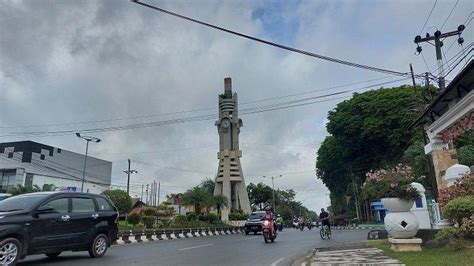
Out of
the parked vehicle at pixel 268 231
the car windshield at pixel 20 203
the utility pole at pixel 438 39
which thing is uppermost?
the utility pole at pixel 438 39

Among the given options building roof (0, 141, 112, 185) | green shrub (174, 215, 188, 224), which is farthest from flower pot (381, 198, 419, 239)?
building roof (0, 141, 112, 185)

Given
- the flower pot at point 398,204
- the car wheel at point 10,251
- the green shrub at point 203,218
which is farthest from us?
the green shrub at point 203,218

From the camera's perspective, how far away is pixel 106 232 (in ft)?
36.5

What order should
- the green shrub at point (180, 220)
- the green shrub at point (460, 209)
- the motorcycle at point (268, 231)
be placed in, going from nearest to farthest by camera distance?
1. the green shrub at point (460, 209)
2. the motorcycle at point (268, 231)
3. the green shrub at point (180, 220)

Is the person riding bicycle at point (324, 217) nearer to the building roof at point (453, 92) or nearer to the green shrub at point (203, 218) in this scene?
the building roof at point (453, 92)

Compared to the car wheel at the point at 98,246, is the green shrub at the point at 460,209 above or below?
above

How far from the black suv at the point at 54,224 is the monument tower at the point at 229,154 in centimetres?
5379

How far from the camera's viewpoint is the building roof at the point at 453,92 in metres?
11.1

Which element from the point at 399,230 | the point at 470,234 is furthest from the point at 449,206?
the point at 399,230

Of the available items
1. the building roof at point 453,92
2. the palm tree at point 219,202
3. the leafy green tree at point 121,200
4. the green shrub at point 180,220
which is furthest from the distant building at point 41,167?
the building roof at point 453,92

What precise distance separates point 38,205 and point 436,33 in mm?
21597

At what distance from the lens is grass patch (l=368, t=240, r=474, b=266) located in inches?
288

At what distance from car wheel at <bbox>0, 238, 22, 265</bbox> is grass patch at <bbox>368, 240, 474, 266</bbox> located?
7.88 meters

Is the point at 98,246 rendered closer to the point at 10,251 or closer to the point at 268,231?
the point at 10,251
